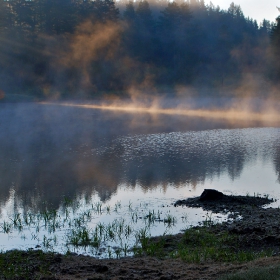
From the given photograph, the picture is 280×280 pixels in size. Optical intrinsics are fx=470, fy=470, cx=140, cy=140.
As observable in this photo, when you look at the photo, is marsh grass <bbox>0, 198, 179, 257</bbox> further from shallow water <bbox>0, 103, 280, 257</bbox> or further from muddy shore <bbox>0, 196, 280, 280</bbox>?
muddy shore <bbox>0, 196, 280, 280</bbox>

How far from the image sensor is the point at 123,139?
22.2 m

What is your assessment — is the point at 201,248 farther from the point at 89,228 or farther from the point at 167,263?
the point at 89,228

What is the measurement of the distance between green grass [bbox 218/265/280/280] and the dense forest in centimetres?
3902

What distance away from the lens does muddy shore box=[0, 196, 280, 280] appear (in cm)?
596

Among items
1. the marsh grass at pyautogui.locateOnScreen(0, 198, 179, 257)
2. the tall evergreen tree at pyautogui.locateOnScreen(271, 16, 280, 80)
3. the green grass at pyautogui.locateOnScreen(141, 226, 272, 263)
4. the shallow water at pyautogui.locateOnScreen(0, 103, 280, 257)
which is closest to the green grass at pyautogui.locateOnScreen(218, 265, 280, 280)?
the green grass at pyautogui.locateOnScreen(141, 226, 272, 263)

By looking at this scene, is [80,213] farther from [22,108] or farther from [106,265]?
[22,108]

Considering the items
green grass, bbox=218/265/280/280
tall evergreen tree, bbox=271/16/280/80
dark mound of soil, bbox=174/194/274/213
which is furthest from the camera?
tall evergreen tree, bbox=271/16/280/80

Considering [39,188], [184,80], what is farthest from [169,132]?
[184,80]

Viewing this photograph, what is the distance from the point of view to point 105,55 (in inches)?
2089

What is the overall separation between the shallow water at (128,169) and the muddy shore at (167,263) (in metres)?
0.78

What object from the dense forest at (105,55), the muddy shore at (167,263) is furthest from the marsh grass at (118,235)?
the dense forest at (105,55)

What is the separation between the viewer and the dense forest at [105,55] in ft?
157

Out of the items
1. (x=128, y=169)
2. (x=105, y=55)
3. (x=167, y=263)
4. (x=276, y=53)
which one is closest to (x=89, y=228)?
(x=167, y=263)

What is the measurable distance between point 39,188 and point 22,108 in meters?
24.1
